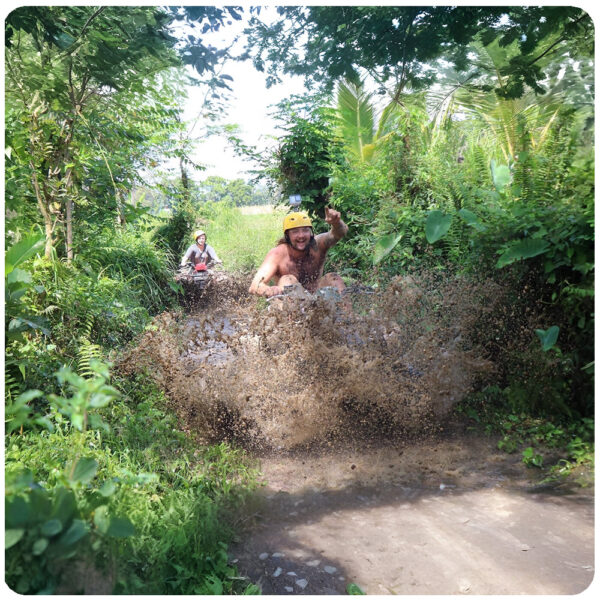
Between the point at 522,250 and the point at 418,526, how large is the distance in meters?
0.95

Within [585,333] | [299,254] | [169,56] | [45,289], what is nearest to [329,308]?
[299,254]

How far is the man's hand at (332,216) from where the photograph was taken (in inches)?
78.8

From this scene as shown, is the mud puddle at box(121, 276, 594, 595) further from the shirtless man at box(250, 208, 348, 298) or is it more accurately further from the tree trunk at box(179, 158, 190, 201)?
the tree trunk at box(179, 158, 190, 201)

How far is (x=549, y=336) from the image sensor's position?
1611 mm

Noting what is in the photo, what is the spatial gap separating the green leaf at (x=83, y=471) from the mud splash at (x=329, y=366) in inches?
32.2

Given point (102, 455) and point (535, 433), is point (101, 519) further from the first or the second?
point (535, 433)

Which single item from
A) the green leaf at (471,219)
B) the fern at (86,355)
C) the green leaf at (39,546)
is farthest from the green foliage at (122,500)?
the green leaf at (471,219)

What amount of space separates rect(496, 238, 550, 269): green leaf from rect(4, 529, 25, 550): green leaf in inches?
60.7

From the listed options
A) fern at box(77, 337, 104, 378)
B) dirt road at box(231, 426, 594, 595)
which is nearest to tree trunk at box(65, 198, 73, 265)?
fern at box(77, 337, 104, 378)

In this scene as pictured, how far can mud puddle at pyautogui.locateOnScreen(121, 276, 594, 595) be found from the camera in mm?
1277

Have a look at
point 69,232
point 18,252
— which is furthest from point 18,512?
point 69,232

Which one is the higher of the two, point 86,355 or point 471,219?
point 471,219

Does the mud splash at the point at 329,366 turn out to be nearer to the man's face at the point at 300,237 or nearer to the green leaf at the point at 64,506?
the man's face at the point at 300,237

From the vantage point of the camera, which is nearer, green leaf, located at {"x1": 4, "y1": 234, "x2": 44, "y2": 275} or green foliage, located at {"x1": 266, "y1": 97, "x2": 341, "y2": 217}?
green leaf, located at {"x1": 4, "y1": 234, "x2": 44, "y2": 275}
